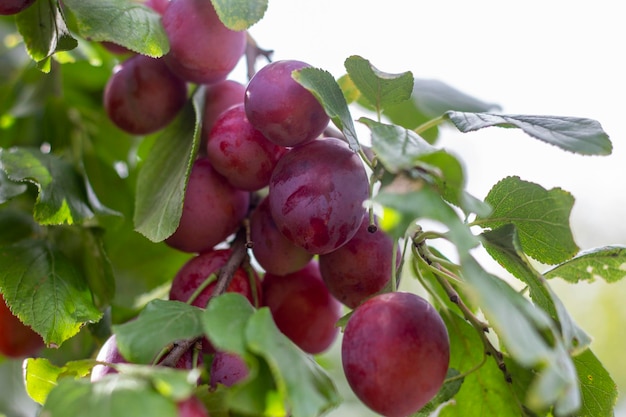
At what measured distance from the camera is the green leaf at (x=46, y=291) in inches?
23.8

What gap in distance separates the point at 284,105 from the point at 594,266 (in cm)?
31

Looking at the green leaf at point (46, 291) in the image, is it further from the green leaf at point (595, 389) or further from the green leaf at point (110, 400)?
the green leaf at point (595, 389)

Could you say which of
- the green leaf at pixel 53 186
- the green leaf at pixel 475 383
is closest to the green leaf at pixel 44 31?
the green leaf at pixel 53 186

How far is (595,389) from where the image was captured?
1.96 ft

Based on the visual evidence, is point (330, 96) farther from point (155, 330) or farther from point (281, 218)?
point (155, 330)

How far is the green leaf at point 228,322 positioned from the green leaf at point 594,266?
297 mm

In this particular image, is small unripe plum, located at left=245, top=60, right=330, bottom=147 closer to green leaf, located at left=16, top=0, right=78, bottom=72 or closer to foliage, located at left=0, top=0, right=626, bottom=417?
foliage, located at left=0, top=0, right=626, bottom=417

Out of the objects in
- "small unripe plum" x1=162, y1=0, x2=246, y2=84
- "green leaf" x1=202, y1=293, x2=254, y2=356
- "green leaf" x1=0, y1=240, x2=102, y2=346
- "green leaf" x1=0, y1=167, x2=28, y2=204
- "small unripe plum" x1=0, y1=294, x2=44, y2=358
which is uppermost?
"small unripe plum" x1=162, y1=0, x2=246, y2=84

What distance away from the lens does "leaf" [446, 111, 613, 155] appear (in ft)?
1.65

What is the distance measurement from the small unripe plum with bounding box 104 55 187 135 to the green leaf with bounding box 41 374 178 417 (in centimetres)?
42

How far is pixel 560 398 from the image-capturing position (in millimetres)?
392

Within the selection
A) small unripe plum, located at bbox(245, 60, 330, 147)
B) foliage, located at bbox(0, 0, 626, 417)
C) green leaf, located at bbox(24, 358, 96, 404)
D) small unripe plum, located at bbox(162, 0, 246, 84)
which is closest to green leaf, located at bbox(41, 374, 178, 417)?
foliage, located at bbox(0, 0, 626, 417)

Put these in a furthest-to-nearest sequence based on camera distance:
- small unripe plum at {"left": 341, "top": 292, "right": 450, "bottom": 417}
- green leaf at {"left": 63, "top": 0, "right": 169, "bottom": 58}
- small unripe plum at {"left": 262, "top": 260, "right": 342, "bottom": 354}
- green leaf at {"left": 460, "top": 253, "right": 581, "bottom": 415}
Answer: small unripe plum at {"left": 262, "top": 260, "right": 342, "bottom": 354}
green leaf at {"left": 63, "top": 0, "right": 169, "bottom": 58}
small unripe plum at {"left": 341, "top": 292, "right": 450, "bottom": 417}
green leaf at {"left": 460, "top": 253, "right": 581, "bottom": 415}

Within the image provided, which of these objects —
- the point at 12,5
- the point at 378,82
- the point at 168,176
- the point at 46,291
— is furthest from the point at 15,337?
the point at 378,82
